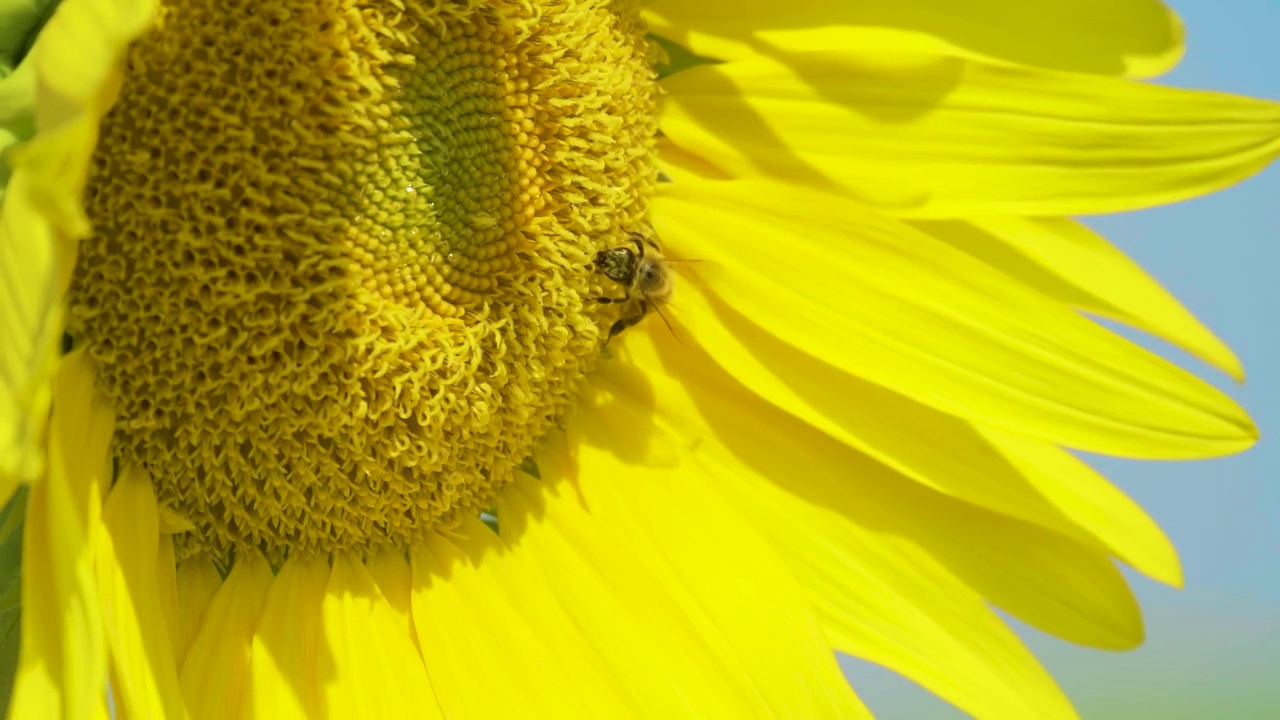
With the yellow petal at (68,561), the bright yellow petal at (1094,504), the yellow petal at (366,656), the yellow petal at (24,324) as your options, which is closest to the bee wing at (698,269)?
the bright yellow petal at (1094,504)

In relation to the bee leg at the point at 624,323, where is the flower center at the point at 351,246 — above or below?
above

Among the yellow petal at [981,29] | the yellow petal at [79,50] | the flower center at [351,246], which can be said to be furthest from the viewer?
the yellow petal at [981,29]

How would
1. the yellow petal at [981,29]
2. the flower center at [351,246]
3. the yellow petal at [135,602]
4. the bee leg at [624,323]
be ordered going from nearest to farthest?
the yellow petal at [135,602] → the flower center at [351,246] → the yellow petal at [981,29] → the bee leg at [624,323]

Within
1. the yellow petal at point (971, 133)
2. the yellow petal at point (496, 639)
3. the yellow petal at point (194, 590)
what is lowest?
the yellow petal at point (496, 639)

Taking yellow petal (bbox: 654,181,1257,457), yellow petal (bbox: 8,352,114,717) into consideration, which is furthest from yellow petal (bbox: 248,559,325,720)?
yellow petal (bbox: 654,181,1257,457)

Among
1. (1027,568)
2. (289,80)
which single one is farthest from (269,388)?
(1027,568)

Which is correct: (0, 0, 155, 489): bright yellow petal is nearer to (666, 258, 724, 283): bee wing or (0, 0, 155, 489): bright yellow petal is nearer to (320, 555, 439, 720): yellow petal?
(320, 555, 439, 720): yellow petal

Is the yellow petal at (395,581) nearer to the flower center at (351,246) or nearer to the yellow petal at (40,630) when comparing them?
the flower center at (351,246)

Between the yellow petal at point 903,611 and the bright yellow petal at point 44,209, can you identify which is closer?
the bright yellow petal at point 44,209

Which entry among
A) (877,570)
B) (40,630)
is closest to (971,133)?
(877,570)
